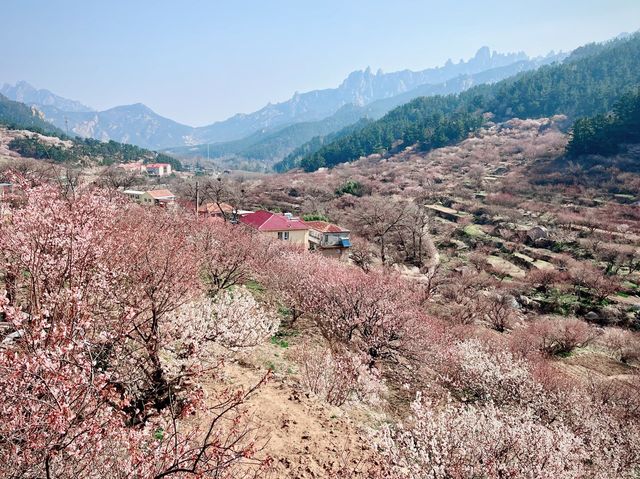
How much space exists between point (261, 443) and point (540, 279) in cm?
3450

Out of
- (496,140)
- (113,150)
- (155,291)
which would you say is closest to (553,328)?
(155,291)

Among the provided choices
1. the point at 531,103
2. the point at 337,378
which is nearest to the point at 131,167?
the point at 337,378

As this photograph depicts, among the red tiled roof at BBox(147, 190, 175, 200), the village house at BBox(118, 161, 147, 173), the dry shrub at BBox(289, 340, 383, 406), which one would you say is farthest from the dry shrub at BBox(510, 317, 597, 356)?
the village house at BBox(118, 161, 147, 173)

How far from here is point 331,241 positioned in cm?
4209

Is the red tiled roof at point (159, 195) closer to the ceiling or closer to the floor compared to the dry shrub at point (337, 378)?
closer to the ceiling

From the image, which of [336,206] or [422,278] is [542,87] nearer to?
[336,206]

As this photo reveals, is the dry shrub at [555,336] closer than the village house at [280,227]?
Yes

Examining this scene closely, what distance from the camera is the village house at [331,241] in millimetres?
41625

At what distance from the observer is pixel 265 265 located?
66.3 feet

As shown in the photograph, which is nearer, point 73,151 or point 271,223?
point 271,223

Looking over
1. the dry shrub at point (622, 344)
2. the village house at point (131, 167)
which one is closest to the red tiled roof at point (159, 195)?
the village house at point (131, 167)

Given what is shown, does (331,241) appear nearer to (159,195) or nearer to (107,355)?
(159,195)

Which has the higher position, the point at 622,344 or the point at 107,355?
the point at 107,355

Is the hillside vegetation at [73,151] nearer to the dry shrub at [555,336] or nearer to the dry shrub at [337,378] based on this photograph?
the dry shrub at [337,378]
